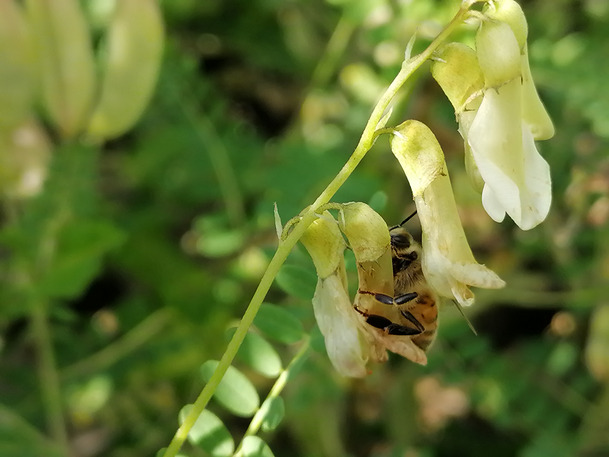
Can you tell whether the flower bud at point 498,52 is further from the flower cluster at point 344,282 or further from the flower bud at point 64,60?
the flower bud at point 64,60

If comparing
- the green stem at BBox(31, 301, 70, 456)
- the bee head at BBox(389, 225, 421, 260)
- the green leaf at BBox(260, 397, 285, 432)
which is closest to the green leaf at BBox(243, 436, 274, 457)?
the green leaf at BBox(260, 397, 285, 432)

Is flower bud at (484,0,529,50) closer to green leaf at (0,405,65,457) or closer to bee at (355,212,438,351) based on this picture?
bee at (355,212,438,351)

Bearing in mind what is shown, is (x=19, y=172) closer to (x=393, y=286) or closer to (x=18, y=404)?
(x=18, y=404)

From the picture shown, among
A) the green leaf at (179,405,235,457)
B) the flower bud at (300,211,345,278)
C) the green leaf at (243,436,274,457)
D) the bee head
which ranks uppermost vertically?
the flower bud at (300,211,345,278)

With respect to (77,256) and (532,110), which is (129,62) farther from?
(532,110)

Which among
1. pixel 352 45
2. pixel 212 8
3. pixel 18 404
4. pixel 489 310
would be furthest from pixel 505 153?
pixel 212 8

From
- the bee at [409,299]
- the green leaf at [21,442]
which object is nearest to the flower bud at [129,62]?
the green leaf at [21,442]
